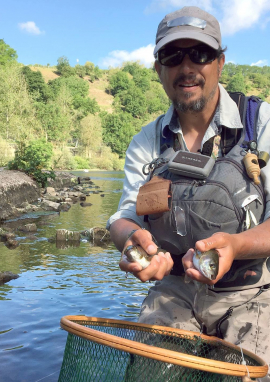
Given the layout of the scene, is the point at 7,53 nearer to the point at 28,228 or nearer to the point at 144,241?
the point at 28,228

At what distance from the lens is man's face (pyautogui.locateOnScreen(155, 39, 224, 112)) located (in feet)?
10.1

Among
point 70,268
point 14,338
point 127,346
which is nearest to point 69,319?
point 127,346

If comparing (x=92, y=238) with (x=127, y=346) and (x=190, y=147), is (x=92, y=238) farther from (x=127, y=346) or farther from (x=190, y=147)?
(x=127, y=346)

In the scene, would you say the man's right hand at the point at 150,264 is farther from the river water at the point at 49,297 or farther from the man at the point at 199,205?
the river water at the point at 49,297

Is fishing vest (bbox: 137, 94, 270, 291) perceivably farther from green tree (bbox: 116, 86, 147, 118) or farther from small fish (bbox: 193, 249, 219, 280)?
green tree (bbox: 116, 86, 147, 118)

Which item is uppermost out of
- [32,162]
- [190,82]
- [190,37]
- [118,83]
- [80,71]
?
[80,71]

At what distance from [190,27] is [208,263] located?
1.63 m

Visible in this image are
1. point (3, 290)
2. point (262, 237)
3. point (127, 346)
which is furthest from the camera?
point (3, 290)

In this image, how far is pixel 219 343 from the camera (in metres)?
2.75

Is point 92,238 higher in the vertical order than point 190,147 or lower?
lower

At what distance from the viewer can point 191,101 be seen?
312 centimetres

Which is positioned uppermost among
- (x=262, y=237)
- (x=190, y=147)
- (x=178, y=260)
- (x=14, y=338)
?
(x=190, y=147)

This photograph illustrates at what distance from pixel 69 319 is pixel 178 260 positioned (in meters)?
0.83

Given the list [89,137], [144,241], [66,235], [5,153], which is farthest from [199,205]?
[89,137]
